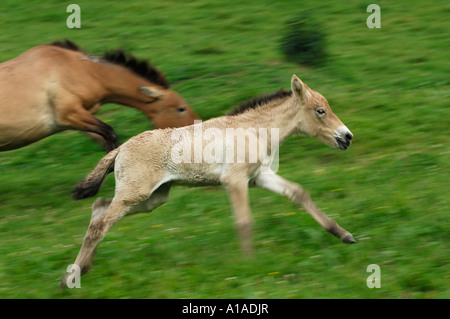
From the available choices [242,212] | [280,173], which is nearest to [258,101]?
[242,212]

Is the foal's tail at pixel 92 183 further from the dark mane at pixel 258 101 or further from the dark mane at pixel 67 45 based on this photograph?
the dark mane at pixel 67 45

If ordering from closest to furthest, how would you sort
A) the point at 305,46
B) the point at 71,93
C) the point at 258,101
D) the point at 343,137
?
the point at 343,137, the point at 258,101, the point at 71,93, the point at 305,46

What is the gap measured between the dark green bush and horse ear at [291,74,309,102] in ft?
21.3

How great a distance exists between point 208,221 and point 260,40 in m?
8.30

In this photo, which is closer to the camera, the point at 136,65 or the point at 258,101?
the point at 258,101

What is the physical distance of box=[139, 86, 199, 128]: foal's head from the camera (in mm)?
Result: 10320

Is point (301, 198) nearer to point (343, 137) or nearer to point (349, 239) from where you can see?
point (349, 239)

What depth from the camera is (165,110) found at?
10359 millimetres

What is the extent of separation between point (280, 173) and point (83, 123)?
2.78 meters

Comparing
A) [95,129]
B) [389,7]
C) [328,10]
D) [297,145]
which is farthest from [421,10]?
[95,129]

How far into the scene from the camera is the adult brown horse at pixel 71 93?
981cm

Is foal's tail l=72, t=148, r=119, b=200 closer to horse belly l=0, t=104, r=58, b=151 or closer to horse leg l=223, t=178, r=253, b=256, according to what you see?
horse leg l=223, t=178, r=253, b=256

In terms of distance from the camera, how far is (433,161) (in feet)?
31.1

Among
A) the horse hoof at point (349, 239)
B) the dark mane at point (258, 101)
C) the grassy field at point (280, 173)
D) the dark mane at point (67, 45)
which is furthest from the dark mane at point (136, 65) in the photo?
the horse hoof at point (349, 239)
